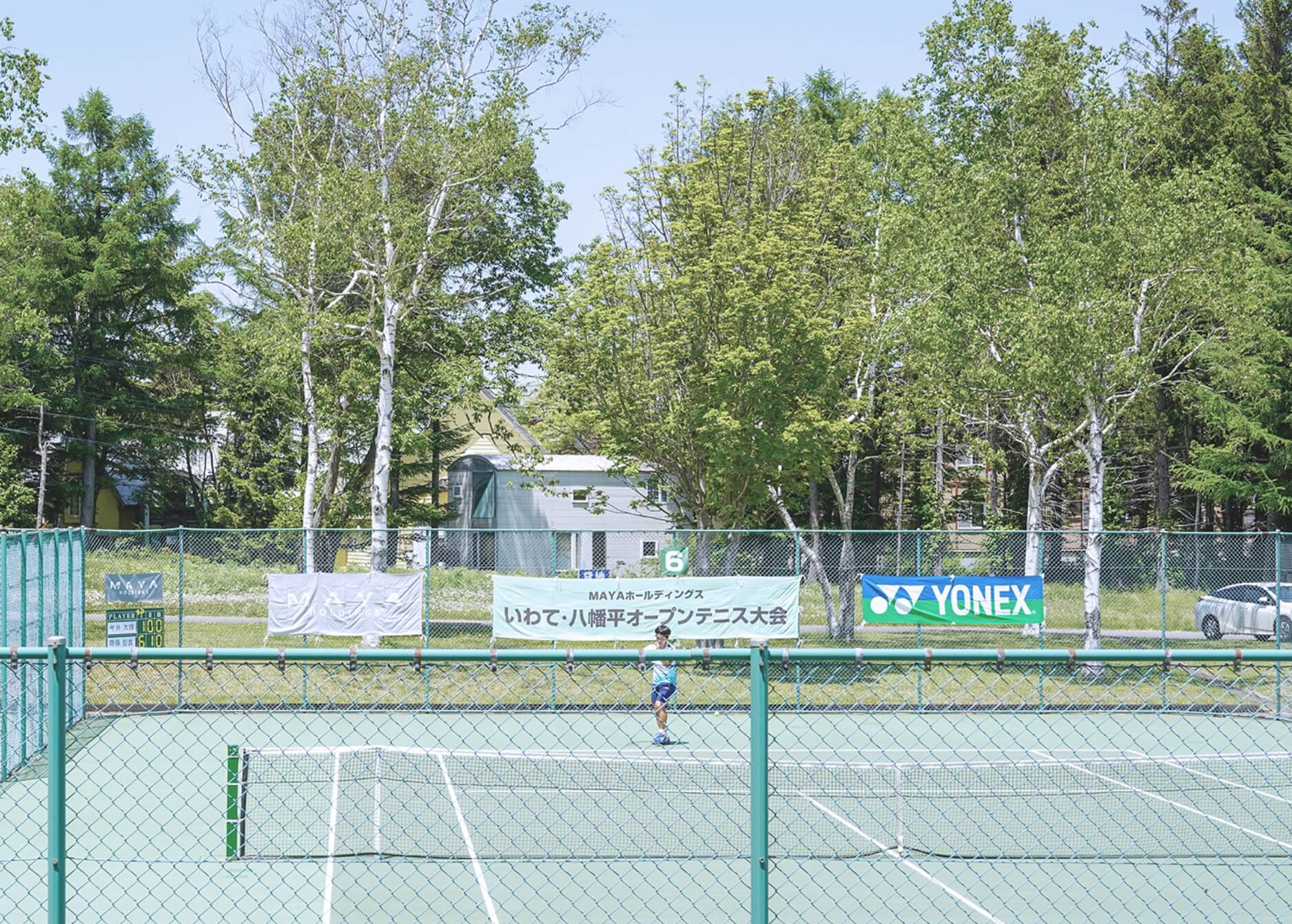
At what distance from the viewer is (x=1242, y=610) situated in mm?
24859

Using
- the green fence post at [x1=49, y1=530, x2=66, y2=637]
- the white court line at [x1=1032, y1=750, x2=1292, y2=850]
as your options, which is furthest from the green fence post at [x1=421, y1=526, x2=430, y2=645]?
the white court line at [x1=1032, y1=750, x2=1292, y2=850]

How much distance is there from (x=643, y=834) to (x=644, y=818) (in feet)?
1.56

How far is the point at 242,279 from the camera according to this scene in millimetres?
39281

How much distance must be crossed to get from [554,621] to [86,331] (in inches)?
1276

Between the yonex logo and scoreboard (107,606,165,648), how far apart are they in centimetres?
1124

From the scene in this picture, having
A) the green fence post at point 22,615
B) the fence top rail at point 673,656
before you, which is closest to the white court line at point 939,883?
the fence top rail at point 673,656

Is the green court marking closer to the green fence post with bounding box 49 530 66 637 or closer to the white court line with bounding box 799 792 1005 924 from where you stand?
the white court line with bounding box 799 792 1005 924

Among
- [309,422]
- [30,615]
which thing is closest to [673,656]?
[30,615]

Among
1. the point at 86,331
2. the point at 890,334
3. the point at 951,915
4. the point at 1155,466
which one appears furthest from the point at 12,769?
the point at 1155,466

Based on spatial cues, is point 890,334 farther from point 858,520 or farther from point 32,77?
point 858,520

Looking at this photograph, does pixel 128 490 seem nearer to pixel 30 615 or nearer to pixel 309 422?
pixel 309 422

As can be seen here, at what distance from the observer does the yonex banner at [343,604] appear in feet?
66.3

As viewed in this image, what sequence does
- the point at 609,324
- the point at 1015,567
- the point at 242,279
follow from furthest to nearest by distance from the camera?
1. the point at 242,279
2. the point at 1015,567
3. the point at 609,324

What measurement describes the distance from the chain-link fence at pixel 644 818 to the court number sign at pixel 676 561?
159 inches
